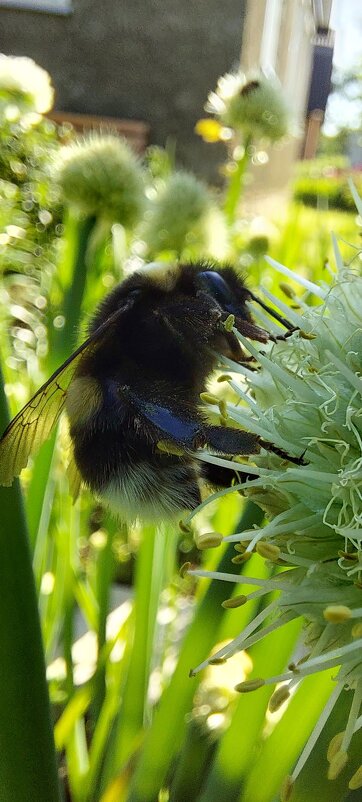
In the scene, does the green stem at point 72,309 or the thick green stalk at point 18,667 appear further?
the green stem at point 72,309

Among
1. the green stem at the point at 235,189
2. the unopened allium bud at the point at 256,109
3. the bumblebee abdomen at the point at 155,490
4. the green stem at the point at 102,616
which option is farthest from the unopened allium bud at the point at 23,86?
the bumblebee abdomen at the point at 155,490

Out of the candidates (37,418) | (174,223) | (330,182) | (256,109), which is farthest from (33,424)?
(330,182)

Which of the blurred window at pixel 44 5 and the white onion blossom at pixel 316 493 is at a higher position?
the blurred window at pixel 44 5

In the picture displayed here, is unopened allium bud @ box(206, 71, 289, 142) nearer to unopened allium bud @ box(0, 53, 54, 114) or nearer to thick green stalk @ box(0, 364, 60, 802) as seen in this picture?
unopened allium bud @ box(0, 53, 54, 114)

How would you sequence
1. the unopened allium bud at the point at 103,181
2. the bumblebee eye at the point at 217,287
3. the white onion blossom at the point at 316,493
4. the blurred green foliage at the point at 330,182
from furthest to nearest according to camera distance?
1. the blurred green foliage at the point at 330,182
2. the unopened allium bud at the point at 103,181
3. the bumblebee eye at the point at 217,287
4. the white onion blossom at the point at 316,493

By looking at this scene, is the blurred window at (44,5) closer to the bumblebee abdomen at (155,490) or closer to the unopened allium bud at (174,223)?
the unopened allium bud at (174,223)

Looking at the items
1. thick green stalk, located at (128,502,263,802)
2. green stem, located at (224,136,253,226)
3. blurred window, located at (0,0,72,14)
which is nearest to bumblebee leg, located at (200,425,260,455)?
thick green stalk, located at (128,502,263,802)

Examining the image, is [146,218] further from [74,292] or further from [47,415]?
[47,415]
